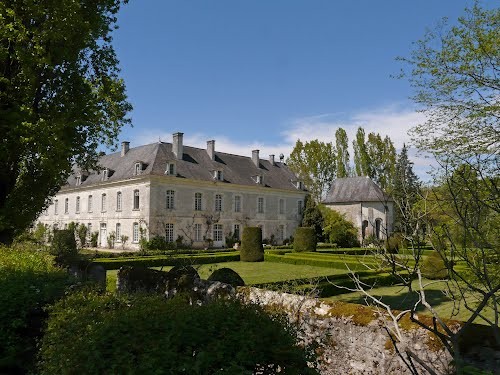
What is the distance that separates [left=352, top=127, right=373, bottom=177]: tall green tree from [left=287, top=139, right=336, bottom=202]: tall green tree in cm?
277

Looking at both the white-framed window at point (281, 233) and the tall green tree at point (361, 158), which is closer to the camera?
the white-framed window at point (281, 233)

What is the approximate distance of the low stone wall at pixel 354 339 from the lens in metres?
4.37

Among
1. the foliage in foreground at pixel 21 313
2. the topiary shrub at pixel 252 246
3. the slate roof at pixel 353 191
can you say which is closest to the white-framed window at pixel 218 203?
the topiary shrub at pixel 252 246

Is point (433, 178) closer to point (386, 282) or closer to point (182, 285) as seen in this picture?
point (182, 285)

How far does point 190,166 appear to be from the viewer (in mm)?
32000

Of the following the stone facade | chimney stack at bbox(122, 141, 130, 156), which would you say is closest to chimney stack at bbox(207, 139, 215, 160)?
the stone facade

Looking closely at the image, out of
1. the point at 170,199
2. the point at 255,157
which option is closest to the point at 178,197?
the point at 170,199

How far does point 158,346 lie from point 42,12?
32.7 ft

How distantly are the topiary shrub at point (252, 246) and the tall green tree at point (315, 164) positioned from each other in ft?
79.8

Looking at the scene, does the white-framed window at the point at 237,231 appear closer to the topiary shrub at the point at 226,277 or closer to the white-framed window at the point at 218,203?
the white-framed window at the point at 218,203

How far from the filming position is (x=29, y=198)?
11648 millimetres

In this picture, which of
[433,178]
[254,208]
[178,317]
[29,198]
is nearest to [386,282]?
[433,178]

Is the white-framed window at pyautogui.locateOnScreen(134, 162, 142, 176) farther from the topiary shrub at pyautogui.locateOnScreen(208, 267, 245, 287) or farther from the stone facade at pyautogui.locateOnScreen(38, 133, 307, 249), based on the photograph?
the topiary shrub at pyautogui.locateOnScreen(208, 267, 245, 287)

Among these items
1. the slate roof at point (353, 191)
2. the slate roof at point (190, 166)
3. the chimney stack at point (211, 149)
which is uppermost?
the chimney stack at point (211, 149)
